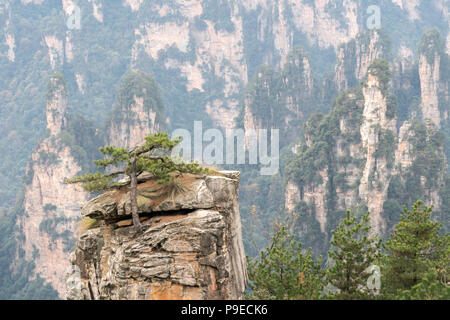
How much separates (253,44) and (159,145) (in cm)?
9132

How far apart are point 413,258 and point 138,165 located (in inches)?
237

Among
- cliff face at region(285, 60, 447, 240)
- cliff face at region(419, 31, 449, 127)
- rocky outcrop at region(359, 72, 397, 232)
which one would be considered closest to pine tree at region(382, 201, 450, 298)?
cliff face at region(285, 60, 447, 240)

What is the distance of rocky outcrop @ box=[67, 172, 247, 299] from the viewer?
10727 mm

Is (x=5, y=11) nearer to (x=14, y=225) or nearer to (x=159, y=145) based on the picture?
(x=14, y=225)

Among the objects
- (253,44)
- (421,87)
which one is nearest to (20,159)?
(253,44)

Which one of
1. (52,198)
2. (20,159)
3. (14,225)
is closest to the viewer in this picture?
(52,198)

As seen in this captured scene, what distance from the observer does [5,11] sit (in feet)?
326

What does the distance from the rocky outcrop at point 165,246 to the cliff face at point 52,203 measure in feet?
118

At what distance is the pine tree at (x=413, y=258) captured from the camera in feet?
39.1

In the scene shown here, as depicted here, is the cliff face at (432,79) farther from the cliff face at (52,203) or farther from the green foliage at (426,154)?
the cliff face at (52,203)

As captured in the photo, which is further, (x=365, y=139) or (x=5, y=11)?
(x=5, y=11)
